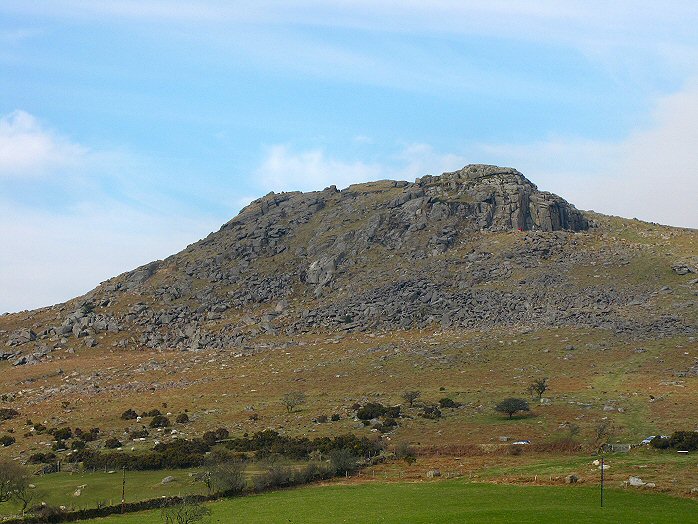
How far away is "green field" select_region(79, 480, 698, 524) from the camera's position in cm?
4578

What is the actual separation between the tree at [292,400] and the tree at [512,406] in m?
21.5

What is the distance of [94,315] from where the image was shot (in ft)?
462

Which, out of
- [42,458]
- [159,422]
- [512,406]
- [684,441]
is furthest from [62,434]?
[684,441]

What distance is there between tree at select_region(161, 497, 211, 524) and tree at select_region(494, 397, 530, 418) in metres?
34.0

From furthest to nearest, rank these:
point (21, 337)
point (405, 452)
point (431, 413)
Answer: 1. point (21, 337)
2. point (431, 413)
3. point (405, 452)

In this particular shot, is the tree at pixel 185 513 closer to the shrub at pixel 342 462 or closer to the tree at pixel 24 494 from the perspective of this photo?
the tree at pixel 24 494

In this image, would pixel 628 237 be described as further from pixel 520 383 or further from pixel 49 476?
pixel 49 476

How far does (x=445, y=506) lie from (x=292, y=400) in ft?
129

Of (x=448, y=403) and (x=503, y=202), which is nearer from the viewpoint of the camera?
(x=448, y=403)

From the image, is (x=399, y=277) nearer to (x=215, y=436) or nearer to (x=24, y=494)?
(x=215, y=436)

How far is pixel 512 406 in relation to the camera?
Answer: 78.8m

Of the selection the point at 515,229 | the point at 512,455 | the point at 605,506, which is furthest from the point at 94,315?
the point at 605,506

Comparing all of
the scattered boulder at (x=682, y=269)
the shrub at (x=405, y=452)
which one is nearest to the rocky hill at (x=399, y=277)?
the scattered boulder at (x=682, y=269)

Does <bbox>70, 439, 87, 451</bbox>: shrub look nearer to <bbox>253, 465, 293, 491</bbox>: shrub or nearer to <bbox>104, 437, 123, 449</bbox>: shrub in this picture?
<bbox>104, 437, 123, 449</bbox>: shrub
